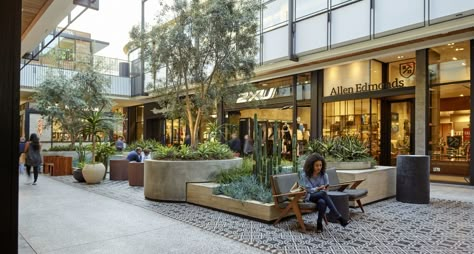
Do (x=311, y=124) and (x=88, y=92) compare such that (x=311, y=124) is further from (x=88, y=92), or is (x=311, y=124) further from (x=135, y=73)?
(x=135, y=73)

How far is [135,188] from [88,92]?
754 centimetres

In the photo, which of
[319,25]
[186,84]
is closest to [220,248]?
[186,84]

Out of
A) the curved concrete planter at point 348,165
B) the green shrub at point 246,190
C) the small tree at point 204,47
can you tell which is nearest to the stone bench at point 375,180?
the curved concrete planter at point 348,165

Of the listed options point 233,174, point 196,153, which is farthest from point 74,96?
point 233,174

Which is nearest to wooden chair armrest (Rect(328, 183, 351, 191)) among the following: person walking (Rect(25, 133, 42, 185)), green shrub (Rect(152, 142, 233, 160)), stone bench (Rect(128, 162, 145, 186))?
green shrub (Rect(152, 142, 233, 160))

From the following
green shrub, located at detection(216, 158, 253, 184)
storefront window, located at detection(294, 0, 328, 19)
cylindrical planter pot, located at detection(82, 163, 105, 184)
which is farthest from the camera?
storefront window, located at detection(294, 0, 328, 19)

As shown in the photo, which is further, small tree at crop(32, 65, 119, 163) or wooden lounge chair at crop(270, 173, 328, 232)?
small tree at crop(32, 65, 119, 163)

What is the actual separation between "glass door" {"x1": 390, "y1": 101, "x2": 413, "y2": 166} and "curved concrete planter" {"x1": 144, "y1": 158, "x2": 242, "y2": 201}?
7485 mm

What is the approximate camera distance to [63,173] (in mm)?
13555

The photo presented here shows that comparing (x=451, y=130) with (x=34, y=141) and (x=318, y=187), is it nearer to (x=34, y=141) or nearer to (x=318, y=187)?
(x=318, y=187)

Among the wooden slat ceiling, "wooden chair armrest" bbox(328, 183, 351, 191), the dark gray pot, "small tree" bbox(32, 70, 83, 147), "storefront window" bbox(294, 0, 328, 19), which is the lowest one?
the dark gray pot

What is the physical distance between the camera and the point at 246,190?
6.64m

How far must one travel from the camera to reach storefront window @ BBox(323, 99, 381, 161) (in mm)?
12586

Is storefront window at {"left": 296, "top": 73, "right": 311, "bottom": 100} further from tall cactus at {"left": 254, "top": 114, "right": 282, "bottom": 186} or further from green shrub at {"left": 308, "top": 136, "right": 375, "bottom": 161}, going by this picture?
tall cactus at {"left": 254, "top": 114, "right": 282, "bottom": 186}
